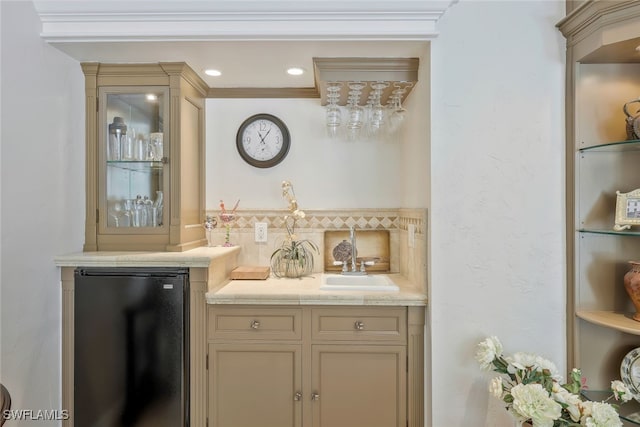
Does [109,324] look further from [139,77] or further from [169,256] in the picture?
[139,77]

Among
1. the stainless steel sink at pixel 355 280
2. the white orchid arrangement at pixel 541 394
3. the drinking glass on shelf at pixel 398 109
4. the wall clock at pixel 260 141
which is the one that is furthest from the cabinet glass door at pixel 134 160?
the white orchid arrangement at pixel 541 394

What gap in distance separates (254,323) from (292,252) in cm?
58

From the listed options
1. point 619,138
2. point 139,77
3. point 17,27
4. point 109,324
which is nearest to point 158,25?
point 139,77

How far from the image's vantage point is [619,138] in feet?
5.79

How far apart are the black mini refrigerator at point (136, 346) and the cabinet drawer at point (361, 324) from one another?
71 centimetres

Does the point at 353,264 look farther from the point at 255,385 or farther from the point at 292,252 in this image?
the point at 255,385

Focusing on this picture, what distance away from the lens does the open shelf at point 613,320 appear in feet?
5.20

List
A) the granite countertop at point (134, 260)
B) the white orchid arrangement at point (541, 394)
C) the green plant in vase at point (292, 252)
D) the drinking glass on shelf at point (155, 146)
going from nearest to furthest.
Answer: the white orchid arrangement at point (541, 394), the granite countertop at point (134, 260), the drinking glass on shelf at point (155, 146), the green plant in vase at point (292, 252)

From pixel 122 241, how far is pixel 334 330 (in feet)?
4.32

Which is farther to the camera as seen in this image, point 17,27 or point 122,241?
point 122,241

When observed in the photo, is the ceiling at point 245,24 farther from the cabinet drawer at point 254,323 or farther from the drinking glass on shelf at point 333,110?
the cabinet drawer at point 254,323

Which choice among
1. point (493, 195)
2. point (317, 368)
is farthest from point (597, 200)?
point (317, 368)

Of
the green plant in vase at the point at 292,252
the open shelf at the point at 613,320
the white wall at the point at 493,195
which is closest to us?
the open shelf at the point at 613,320

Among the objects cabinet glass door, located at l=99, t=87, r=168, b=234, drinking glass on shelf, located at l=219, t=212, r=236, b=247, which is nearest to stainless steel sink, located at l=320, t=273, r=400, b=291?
drinking glass on shelf, located at l=219, t=212, r=236, b=247
